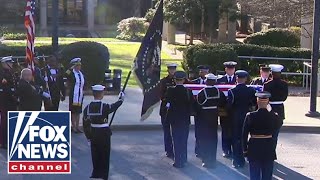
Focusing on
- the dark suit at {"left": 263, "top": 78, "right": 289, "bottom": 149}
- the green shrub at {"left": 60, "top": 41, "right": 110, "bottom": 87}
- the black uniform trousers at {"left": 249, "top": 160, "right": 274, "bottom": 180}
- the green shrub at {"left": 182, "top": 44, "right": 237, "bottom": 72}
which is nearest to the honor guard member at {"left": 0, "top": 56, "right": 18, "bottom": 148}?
the dark suit at {"left": 263, "top": 78, "right": 289, "bottom": 149}

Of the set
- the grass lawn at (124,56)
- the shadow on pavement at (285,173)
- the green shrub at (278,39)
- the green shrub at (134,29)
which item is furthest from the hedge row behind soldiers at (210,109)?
the green shrub at (134,29)

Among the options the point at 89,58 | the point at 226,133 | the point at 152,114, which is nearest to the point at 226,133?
the point at 226,133

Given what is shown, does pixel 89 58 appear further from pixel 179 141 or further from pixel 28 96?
pixel 179 141

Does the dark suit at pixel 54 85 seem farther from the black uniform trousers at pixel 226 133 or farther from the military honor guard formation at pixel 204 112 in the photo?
the black uniform trousers at pixel 226 133

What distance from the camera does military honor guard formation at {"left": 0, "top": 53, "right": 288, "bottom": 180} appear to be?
31.0 ft

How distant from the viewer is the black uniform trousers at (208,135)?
11.6 metres

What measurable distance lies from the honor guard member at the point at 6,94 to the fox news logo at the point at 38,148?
47.1 inches

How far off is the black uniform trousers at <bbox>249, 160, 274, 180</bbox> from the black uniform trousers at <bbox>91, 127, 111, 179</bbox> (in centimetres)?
225

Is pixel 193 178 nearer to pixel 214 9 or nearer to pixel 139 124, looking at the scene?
pixel 139 124

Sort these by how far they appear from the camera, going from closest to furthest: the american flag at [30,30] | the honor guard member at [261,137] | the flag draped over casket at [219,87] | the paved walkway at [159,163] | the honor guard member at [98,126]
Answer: the honor guard member at [261,137], the honor guard member at [98,126], the paved walkway at [159,163], the flag draped over casket at [219,87], the american flag at [30,30]

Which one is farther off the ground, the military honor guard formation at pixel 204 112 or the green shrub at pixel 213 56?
the green shrub at pixel 213 56

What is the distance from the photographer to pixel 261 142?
934 cm

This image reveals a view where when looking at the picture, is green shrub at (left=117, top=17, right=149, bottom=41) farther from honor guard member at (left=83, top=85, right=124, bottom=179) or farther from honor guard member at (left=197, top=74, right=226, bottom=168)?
honor guard member at (left=83, top=85, right=124, bottom=179)

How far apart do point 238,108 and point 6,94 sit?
15.1 feet
